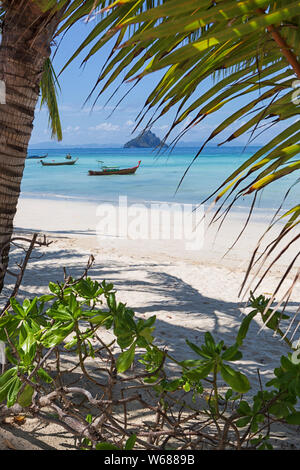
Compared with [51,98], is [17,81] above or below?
below

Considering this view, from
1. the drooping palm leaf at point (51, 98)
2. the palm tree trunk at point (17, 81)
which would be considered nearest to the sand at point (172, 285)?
the palm tree trunk at point (17, 81)

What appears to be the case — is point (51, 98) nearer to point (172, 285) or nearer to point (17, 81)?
point (172, 285)

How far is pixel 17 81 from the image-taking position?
202 centimetres

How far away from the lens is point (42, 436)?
1729 millimetres

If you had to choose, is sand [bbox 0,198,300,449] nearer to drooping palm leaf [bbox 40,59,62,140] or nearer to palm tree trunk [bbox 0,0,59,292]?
palm tree trunk [bbox 0,0,59,292]

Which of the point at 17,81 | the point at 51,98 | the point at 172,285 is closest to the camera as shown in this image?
the point at 17,81

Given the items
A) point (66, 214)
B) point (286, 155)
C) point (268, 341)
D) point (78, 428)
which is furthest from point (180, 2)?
point (66, 214)

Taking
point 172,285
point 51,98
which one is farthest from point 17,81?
point 51,98

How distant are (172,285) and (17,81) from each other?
392cm

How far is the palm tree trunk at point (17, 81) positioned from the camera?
201cm

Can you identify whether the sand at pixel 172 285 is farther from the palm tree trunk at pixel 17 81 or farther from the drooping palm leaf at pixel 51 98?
the drooping palm leaf at pixel 51 98

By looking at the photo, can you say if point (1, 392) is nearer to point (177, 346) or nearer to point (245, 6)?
point (245, 6)

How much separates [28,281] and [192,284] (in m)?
2.05

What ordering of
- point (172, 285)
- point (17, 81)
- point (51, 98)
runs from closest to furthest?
point (17, 81)
point (172, 285)
point (51, 98)
